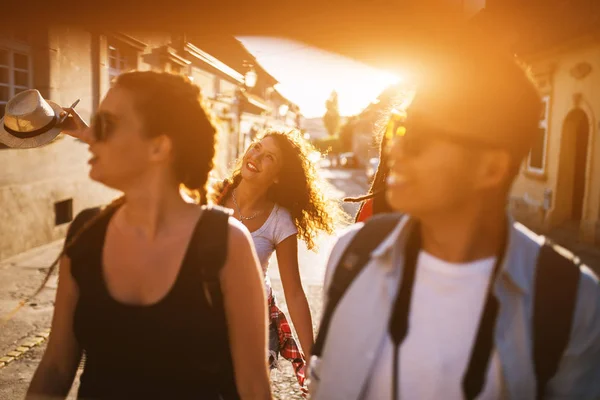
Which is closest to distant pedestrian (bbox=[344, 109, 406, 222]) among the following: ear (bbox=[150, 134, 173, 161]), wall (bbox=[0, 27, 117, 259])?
ear (bbox=[150, 134, 173, 161])

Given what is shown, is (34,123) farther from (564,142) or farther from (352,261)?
(564,142)

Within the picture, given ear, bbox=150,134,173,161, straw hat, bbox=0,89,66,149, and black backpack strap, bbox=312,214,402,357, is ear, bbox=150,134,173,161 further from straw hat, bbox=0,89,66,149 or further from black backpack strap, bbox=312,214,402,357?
straw hat, bbox=0,89,66,149

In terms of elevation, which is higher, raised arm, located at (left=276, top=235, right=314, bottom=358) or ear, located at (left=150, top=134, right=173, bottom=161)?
ear, located at (left=150, top=134, right=173, bottom=161)

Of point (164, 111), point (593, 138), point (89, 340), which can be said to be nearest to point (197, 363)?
point (89, 340)

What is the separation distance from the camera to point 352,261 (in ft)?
5.14

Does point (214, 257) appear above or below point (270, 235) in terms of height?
above

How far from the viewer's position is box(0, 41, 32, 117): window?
884 centimetres

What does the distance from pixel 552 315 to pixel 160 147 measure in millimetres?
1272

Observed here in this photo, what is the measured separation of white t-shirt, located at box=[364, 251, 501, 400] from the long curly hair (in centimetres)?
219

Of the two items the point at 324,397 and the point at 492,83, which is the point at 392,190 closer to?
the point at 492,83

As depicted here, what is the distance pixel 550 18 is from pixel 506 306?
14.5 m

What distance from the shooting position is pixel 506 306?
139 cm

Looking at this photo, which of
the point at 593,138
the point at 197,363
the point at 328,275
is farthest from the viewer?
the point at 593,138

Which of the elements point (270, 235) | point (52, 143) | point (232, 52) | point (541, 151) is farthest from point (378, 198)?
point (232, 52)
